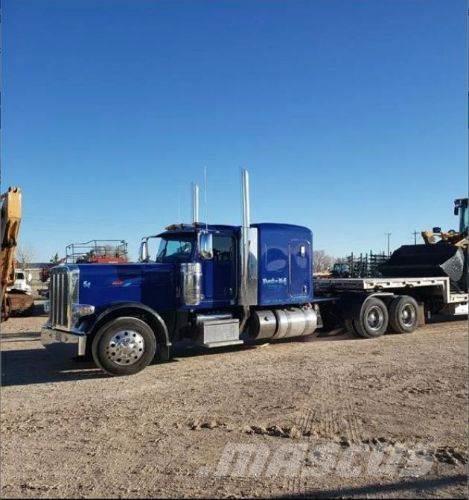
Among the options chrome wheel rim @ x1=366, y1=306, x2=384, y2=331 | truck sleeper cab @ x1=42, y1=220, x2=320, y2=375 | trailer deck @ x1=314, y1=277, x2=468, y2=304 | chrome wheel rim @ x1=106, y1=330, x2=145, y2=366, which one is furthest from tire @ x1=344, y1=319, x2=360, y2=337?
chrome wheel rim @ x1=106, y1=330, x2=145, y2=366

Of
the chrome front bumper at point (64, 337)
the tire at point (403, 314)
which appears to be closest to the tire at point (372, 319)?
the tire at point (403, 314)

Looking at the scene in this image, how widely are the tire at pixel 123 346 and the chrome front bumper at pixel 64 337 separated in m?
0.17

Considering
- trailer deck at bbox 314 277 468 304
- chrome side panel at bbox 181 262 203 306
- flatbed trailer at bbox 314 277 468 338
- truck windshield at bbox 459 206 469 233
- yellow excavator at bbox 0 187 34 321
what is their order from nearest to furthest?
chrome side panel at bbox 181 262 203 306
flatbed trailer at bbox 314 277 468 338
trailer deck at bbox 314 277 468 304
yellow excavator at bbox 0 187 34 321
truck windshield at bbox 459 206 469 233

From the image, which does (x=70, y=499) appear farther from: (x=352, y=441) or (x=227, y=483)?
(x=352, y=441)

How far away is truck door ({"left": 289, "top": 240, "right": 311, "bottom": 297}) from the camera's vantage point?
11.5m

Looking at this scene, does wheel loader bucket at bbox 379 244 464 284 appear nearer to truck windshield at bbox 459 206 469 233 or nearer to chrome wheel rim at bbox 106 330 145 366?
truck windshield at bbox 459 206 469 233

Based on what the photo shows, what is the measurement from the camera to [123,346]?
8953mm

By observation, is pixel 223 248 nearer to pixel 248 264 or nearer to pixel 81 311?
pixel 248 264

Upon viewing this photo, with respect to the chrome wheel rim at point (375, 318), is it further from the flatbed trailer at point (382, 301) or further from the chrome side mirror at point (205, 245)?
the chrome side mirror at point (205, 245)

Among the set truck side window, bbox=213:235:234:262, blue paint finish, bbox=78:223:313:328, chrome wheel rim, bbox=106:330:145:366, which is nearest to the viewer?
chrome wheel rim, bbox=106:330:145:366

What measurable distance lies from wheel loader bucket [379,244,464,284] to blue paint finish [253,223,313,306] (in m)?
5.28

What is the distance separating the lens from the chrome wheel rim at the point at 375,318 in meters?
12.8

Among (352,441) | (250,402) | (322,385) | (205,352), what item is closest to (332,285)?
(205,352)

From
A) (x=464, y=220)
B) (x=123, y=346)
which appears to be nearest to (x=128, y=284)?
(x=123, y=346)
